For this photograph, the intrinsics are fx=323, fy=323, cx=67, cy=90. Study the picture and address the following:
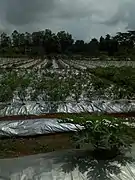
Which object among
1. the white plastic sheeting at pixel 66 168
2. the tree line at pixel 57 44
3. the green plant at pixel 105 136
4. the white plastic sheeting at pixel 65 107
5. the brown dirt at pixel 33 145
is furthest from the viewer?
the tree line at pixel 57 44

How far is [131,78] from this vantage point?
11.7 metres

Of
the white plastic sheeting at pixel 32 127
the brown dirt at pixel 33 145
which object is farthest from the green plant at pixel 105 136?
the white plastic sheeting at pixel 32 127

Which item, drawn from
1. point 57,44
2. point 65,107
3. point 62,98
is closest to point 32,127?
point 65,107

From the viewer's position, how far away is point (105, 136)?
16.8 ft

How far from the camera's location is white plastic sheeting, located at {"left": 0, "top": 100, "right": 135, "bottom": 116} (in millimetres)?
8984

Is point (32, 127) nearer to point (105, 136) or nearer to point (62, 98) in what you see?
point (105, 136)

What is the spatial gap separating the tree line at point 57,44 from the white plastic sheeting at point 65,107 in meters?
48.7

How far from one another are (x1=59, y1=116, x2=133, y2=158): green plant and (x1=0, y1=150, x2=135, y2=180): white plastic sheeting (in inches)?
7.6

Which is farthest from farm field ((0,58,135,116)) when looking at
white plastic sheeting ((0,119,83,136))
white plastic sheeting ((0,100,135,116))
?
white plastic sheeting ((0,119,83,136))

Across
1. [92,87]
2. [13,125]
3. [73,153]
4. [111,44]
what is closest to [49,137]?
[13,125]

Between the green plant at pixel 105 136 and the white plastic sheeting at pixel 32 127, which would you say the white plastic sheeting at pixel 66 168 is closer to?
the green plant at pixel 105 136

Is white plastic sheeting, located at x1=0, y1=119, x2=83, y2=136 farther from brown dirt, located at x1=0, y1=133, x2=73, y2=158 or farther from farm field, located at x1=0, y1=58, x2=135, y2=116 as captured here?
farm field, located at x1=0, y1=58, x2=135, y2=116

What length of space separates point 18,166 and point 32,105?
14.4ft

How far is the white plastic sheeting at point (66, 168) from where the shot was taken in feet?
15.1
